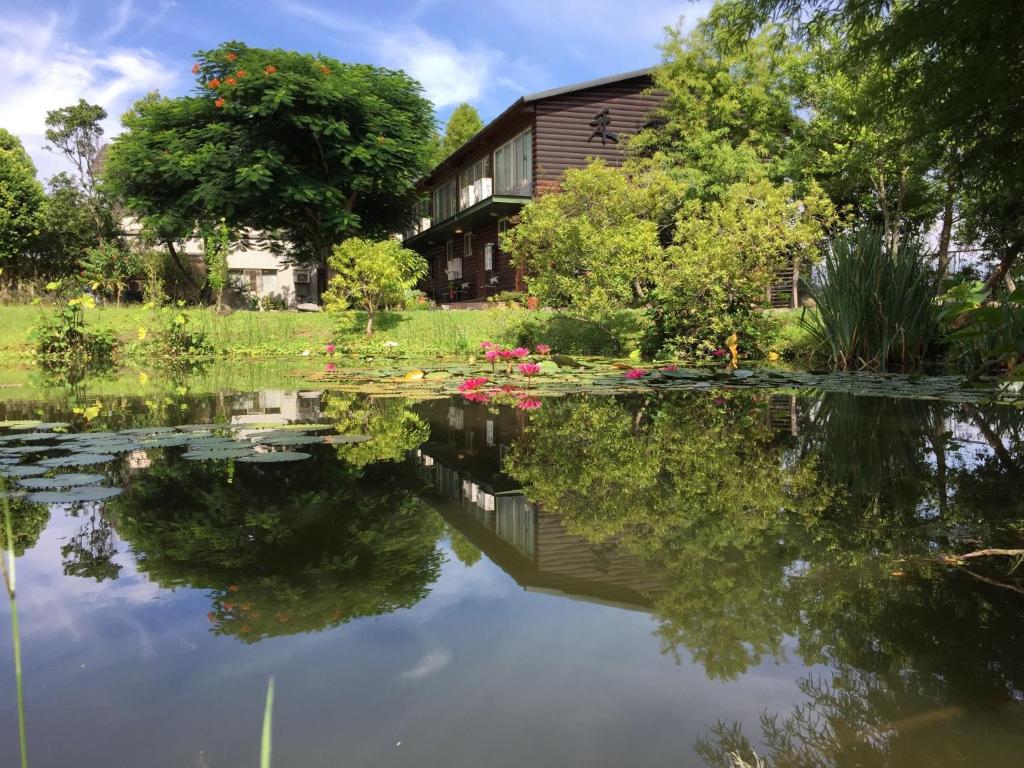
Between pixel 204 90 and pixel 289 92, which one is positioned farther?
pixel 204 90

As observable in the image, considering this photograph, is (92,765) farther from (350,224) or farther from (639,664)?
(350,224)

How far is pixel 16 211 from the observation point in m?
25.6

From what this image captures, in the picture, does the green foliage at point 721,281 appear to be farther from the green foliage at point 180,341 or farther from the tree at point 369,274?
the green foliage at point 180,341

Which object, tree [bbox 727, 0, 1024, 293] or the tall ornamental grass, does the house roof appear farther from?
tree [bbox 727, 0, 1024, 293]

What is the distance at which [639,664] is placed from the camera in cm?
143

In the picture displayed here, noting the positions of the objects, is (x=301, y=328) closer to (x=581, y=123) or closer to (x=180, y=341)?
(x=180, y=341)

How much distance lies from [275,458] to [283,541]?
4.32 feet

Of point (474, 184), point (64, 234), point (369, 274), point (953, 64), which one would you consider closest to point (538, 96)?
point (474, 184)

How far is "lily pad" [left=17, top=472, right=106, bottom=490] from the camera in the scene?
2828 mm

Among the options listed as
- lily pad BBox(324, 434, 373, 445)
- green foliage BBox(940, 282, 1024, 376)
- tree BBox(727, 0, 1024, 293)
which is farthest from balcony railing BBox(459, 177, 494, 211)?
lily pad BBox(324, 434, 373, 445)

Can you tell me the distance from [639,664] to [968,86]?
4.46m

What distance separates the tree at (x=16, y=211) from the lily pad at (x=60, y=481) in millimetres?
27437

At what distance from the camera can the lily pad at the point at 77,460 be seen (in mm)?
3336

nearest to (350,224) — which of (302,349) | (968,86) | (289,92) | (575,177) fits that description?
(289,92)
